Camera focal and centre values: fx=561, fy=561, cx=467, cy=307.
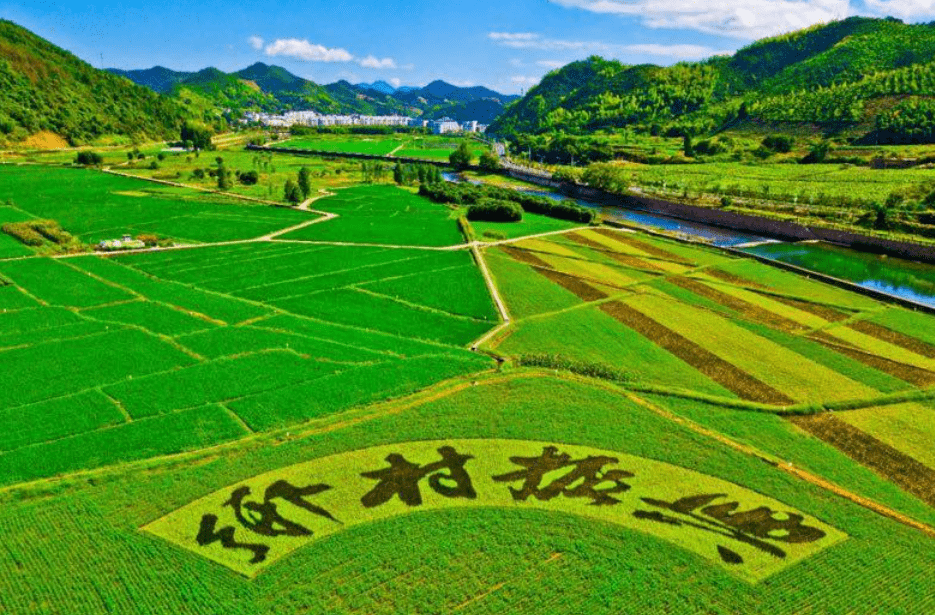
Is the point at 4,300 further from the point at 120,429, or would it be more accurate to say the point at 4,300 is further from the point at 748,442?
the point at 748,442

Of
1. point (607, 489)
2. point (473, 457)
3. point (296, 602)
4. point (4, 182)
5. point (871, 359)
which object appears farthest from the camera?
point (4, 182)

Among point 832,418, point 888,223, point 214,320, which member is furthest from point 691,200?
point 214,320

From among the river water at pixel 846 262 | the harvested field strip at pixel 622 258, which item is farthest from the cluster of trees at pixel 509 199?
the river water at pixel 846 262

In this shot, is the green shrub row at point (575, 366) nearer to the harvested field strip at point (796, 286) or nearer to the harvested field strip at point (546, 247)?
the harvested field strip at point (796, 286)

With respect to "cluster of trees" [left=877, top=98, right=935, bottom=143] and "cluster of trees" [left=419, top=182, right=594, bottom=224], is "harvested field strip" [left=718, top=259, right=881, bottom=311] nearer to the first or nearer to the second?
"cluster of trees" [left=419, top=182, right=594, bottom=224]

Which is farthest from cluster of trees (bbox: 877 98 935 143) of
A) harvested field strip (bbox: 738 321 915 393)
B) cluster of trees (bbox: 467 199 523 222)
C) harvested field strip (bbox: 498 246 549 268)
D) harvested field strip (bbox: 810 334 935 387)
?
harvested field strip (bbox: 810 334 935 387)

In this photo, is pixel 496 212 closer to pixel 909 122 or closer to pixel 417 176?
pixel 417 176
